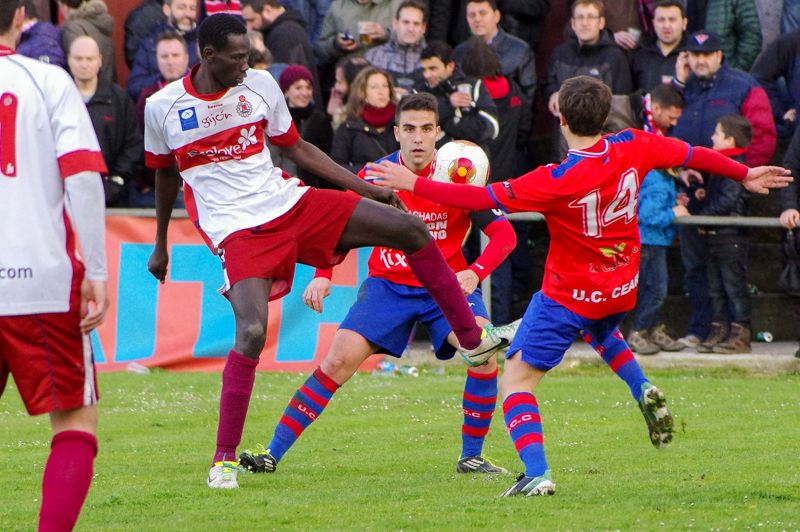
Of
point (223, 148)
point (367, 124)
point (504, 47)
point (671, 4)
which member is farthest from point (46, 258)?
point (671, 4)

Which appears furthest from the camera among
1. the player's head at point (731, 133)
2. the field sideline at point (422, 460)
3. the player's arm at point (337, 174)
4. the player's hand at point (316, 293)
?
the player's head at point (731, 133)

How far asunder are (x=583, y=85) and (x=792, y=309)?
8.11m

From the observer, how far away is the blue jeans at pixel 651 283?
44.7ft

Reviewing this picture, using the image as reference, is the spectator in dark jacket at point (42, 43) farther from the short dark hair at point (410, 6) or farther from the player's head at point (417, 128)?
the player's head at point (417, 128)

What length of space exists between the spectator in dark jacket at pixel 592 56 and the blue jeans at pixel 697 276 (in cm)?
167

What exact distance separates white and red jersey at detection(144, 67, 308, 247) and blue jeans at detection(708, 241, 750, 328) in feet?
21.5

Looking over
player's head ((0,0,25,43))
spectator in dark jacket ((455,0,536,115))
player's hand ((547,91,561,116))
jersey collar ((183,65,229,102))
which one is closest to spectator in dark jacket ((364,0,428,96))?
spectator in dark jacket ((455,0,536,115))

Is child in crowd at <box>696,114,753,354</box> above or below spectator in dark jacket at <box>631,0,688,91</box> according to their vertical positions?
below

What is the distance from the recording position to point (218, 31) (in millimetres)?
7695

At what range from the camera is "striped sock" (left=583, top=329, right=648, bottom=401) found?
8109 millimetres

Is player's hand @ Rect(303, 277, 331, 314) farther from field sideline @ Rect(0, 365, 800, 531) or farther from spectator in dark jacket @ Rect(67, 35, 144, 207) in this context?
spectator in dark jacket @ Rect(67, 35, 144, 207)

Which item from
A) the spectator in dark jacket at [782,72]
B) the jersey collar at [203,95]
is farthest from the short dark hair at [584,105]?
the spectator in dark jacket at [782,72]

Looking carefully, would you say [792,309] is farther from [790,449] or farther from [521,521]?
[521,521]

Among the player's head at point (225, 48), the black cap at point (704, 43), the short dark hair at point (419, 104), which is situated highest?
the player's head at point (225, 48)
